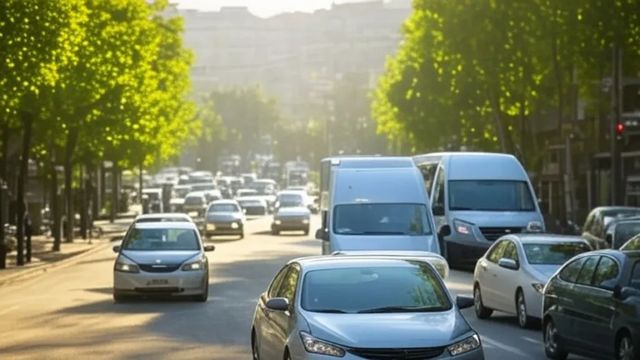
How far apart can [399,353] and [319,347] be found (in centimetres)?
77

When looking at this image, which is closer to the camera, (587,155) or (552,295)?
(552,295)

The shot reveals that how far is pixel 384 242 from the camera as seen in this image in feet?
99.5

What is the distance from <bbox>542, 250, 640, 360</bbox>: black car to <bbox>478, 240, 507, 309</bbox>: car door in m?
5.54

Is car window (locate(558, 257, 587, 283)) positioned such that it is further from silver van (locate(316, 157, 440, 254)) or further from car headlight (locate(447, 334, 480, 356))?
silver van (locate(316, 157, 440, 254))

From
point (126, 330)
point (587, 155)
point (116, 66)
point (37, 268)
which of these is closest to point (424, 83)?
point (587, 155)

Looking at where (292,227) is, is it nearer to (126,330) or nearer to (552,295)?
(126,330)

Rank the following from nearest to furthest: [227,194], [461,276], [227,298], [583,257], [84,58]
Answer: [583,257]
[227,298]
[461,276]
[84,58]
[227,194]

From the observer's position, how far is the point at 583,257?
20281 millimetres

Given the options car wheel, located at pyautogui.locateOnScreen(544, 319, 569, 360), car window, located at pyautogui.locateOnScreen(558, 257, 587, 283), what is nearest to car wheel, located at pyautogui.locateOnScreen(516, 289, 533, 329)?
car wheel, located at pyautogui.locateOnScreen(544, 319, 569, 360)

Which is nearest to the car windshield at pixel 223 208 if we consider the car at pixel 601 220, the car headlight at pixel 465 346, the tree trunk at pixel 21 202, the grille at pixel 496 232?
the tree trunk at pixel 21 202

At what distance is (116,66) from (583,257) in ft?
143

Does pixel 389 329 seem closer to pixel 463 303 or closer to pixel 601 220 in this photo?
pixel 463 303

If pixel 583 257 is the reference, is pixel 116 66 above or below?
above

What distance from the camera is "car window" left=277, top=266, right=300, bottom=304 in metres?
16.2
